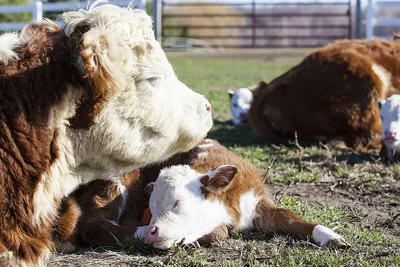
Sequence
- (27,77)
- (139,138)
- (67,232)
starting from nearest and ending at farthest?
(27,77) → (139,138) → (67,232)

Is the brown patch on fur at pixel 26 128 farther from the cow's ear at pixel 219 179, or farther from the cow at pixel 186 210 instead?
the cow's ear at pixel 219 179

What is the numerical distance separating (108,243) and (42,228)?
33.0 inches

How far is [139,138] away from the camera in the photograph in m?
3.70

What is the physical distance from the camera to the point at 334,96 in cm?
819

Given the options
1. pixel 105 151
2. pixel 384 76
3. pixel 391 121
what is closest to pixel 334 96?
pixel 384 76

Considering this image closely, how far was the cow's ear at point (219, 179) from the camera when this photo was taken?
14.2 feet

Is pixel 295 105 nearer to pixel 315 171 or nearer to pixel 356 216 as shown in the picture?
pixel 315 171

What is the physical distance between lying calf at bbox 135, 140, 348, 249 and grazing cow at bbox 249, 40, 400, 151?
3.49 metres

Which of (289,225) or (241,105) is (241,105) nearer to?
(241,105)

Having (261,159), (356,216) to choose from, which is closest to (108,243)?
(356,216)

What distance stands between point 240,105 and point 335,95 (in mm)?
2666

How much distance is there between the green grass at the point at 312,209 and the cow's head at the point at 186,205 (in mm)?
120

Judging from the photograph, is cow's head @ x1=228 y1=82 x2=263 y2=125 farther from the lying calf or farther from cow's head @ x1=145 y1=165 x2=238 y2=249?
cow's head @ x1=145 y1=165 x2=238 y2=249

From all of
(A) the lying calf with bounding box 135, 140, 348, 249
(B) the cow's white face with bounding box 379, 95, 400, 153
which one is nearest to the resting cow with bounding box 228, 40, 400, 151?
(B) the cow's white face with bounding box 379, 95, 400, 153
